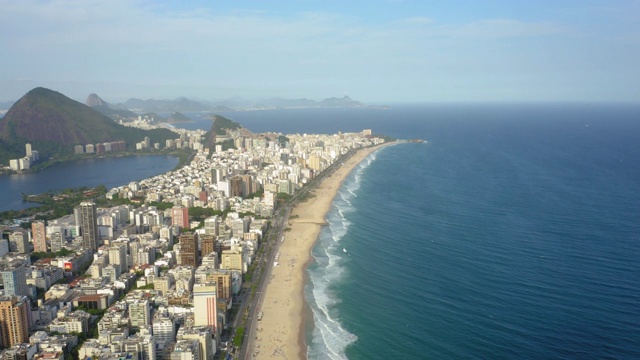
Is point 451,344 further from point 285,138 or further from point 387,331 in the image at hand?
point 285,138

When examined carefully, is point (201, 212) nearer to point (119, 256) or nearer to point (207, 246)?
point (207, 246)

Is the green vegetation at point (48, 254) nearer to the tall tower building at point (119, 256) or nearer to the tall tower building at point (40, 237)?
the tall tower building at point (40, 237)

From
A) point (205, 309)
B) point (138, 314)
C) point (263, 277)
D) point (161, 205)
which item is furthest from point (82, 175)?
point (205, 309)

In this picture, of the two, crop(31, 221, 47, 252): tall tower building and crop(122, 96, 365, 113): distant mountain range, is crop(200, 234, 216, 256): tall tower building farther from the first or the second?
crop(122, 96, 365, 113): distant mountain range

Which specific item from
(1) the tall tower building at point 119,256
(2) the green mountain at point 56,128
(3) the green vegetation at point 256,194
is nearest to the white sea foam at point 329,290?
(3) the green vegetation at point 256,194

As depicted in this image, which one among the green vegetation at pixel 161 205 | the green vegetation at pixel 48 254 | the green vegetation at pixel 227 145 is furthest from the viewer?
the green vegetation at pixel 227 145

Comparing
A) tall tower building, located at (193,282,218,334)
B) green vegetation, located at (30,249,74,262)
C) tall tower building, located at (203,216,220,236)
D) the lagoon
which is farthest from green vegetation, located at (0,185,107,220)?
tall tower building, located at (193,282,218,334)
